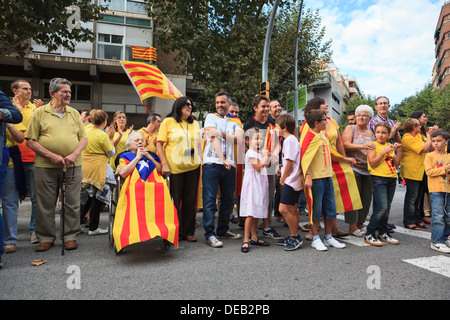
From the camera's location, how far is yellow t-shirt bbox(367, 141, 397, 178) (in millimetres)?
4430

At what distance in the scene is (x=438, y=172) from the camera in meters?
4.24

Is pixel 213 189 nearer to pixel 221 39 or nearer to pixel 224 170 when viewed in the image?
pixel 224 170

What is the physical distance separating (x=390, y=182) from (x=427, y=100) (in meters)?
39.3

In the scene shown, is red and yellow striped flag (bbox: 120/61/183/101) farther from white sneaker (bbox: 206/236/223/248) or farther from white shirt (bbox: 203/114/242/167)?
white sneaker (bbox: 206/236/223/248)

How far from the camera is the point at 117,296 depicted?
2.60 m

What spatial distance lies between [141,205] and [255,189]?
1498mm

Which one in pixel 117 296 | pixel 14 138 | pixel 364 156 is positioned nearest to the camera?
pixel 117 296

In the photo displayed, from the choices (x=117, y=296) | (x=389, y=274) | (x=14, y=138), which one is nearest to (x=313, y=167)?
(x=389, y=274)

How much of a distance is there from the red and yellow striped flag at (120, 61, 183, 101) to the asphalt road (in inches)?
147

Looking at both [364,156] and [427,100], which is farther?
[427,100]

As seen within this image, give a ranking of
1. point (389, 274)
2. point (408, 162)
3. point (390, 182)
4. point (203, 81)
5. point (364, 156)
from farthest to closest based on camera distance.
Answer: point (203, 81) < point (408, 162) < point (364, 156) < point (390, 182) < point (389, 274)

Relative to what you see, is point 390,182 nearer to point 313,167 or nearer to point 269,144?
point 313,167

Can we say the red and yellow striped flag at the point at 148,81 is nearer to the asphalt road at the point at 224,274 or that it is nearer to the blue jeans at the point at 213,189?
the blue jeans at the point at 213,189

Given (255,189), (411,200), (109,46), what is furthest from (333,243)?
(109,46)
